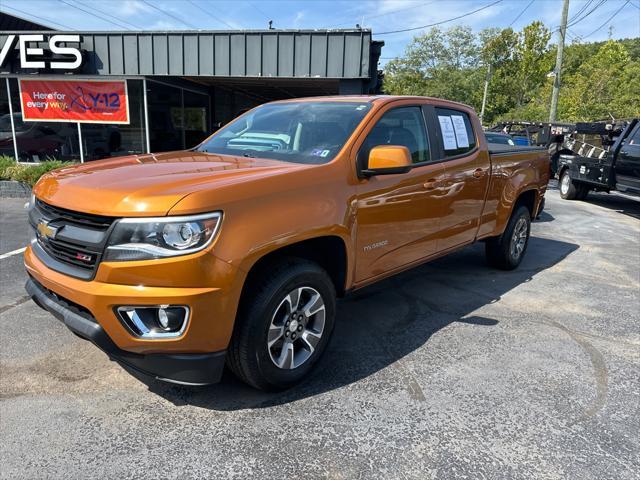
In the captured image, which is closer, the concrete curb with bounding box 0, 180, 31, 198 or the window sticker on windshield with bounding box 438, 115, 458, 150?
the window sticker on windshield with bounding box 438, 115, 458, 150

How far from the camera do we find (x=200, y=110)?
16844mm

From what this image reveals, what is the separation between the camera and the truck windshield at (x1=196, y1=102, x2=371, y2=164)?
339cm

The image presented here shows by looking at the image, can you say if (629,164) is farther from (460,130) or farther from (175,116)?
(175,116)

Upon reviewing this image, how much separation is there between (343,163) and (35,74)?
12171 mm

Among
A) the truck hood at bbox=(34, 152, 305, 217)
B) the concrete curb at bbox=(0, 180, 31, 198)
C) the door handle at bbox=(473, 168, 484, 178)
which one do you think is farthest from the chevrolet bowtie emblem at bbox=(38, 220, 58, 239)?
the concrete curb at bbox=(0, 180, 31, 198)

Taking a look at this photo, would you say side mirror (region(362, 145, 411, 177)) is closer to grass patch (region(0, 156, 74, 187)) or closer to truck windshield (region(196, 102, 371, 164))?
truck windshield (region(196, 102, 371, 164))

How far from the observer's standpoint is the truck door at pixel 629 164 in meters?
9.49

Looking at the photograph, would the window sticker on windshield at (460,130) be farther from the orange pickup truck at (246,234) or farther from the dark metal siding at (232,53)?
the dark metal siding at (232,53)

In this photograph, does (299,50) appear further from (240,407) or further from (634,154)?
(240,407)

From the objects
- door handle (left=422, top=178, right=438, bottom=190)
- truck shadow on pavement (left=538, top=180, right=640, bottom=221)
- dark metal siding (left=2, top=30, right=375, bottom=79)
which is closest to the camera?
door handle (left=422, top=178, right=438, bottom=190)

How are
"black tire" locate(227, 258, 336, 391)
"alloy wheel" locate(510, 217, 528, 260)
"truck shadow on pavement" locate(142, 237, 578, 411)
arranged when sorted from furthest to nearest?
"alloy wheel" locate(510, 217, 528, 260), "truck shadow on pavement" locate(142, 237, 578, 411), "black tire" locate(227, 258, 336, 391)

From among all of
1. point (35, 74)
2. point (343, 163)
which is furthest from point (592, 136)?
point (35, 74)

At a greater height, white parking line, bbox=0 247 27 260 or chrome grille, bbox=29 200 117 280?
chrome grille, bbox=29 200 117 280

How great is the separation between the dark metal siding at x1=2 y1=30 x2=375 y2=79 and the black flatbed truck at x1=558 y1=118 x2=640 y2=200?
18.1ft
